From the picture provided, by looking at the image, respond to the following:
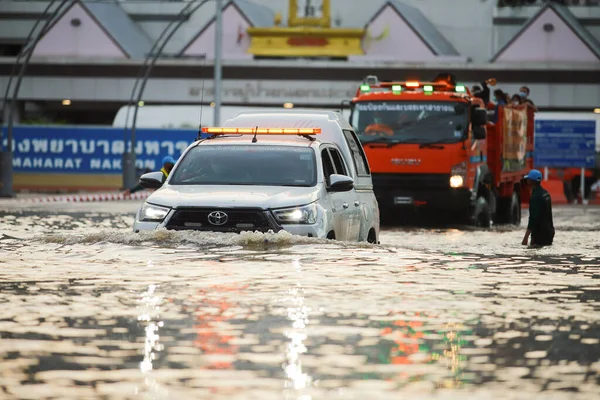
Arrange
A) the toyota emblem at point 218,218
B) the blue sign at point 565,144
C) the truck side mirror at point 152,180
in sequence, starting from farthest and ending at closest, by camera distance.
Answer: the blue sign at point 565,144
the truck side mirror at point 152,180
the toyota emblem at point 218,218

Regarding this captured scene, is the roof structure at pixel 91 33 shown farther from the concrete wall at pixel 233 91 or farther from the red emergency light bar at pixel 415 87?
the red emergency light bar at pixel 415 87

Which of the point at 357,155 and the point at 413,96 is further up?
the point at 413,96

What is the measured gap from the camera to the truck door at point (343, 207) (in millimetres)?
15633

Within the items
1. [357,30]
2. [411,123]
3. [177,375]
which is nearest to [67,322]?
[177,375]

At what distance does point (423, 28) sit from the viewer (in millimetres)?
81500

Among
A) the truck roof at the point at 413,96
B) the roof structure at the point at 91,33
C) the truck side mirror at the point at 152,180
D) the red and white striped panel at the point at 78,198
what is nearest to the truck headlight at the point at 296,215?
the truck side mirror at the point at 152,180

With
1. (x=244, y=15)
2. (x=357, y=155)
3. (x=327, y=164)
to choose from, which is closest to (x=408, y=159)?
(x=357, y=155)

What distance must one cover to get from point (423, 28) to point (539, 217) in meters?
62.7

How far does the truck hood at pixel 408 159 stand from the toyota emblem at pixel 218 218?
1368cm

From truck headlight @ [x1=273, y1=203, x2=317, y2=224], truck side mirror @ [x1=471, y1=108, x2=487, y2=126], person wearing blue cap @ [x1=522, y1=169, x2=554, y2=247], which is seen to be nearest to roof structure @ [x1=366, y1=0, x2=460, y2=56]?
truck side mirror @ [x1=471, y1=108, x2=487, y2=126]

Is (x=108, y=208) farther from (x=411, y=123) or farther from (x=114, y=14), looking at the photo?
(x=114, y=14)

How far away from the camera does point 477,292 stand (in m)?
11.6

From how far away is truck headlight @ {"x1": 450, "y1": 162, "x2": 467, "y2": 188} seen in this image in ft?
91.0

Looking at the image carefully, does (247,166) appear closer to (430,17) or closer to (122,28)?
(122,28)
